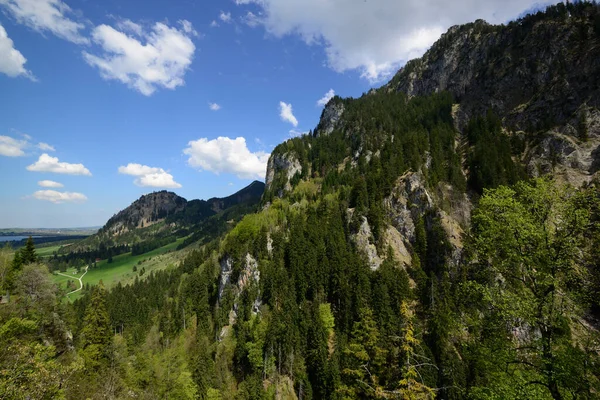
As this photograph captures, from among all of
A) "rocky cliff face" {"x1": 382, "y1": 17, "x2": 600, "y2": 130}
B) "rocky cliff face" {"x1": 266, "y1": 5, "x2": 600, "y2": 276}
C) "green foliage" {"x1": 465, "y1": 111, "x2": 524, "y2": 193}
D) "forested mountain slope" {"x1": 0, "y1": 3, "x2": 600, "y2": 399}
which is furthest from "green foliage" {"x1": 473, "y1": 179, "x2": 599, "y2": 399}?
"rocky cliff face" {"x1": 382, "y1": 17, "x2": 600, "y2": 130}

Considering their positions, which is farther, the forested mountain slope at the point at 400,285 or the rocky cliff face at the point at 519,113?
the rocky cliff face at the point at 519,113

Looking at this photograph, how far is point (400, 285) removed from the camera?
82438mm

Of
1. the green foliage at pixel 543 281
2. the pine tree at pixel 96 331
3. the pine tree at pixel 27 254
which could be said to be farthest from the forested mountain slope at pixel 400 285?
the pine tree at pixel 27 254

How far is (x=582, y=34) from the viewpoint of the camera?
130 m

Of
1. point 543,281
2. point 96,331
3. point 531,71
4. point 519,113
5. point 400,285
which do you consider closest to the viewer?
point 543,281

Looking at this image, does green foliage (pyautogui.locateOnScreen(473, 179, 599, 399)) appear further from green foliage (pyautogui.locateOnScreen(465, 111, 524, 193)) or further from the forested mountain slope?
green foliage (pyautogui.locateOnScreen(465, 111, 524, 193))

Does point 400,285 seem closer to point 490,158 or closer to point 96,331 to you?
point 490,158

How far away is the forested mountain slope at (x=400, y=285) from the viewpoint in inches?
617

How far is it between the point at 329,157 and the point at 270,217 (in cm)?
6855

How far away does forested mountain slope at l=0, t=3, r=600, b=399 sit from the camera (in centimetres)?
1567

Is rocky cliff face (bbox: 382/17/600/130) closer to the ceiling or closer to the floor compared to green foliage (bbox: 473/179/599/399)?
closer to the ceiling

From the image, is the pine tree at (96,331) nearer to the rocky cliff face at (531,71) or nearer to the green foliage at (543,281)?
the green foliage at (543,281)

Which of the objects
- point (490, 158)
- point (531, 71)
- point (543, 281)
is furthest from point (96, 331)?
point (531, 71)

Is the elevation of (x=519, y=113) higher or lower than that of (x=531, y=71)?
lower
